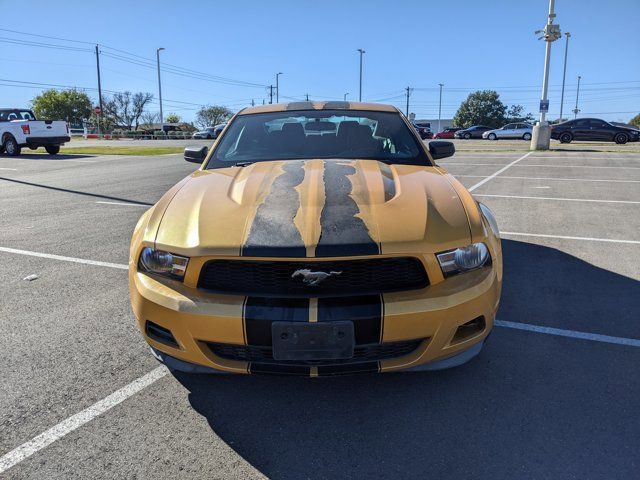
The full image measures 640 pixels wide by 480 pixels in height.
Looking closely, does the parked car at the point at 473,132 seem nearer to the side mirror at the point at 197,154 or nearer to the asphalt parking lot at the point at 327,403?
the asphalt parking lot at the point at 327,403

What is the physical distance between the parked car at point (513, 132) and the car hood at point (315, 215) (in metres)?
42.1

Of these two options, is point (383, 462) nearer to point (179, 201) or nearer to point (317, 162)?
point (179, 201)

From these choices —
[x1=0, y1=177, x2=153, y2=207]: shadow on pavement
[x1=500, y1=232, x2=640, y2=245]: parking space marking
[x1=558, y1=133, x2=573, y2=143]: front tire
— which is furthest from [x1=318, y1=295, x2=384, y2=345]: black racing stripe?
[x1=558, y1=133, x2=573, y2=143]: front tire

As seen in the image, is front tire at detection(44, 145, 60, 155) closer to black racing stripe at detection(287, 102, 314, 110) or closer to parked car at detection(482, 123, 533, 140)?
black racing stripe at detection(287, 102, 314, 110)

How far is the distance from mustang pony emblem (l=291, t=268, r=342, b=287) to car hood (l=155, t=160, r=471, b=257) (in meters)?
0.08

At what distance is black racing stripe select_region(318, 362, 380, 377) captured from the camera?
219 cm

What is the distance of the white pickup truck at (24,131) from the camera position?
19281 millimetres

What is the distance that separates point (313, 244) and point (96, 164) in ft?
52.4

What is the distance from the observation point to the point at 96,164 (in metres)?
16.1

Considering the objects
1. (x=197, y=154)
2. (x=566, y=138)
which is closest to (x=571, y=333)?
(x=197, y=154)

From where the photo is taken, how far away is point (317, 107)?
420 cm

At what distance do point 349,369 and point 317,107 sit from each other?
2662 millimetres

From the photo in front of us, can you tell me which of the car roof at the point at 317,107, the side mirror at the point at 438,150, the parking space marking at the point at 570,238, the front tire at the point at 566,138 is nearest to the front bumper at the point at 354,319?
the side mirror at the point at 438,150

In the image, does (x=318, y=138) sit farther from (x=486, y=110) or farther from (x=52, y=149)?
(x=486, y=110)
